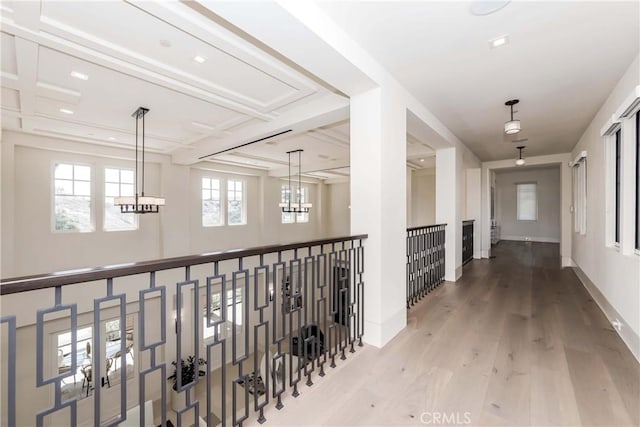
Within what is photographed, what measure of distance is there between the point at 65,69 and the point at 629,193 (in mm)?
5817

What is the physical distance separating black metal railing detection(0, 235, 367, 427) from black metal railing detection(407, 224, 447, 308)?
1160mm

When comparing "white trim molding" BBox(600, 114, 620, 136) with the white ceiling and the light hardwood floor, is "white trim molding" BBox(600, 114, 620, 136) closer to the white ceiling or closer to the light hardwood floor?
the white ceiling

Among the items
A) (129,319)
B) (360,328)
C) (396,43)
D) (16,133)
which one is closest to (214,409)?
(129,319)

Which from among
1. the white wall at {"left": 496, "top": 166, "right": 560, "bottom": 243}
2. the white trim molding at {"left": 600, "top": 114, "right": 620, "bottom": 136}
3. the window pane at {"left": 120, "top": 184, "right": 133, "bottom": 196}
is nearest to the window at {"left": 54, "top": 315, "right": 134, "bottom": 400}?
the window pane at {"left": 120, "top": 184, "right": 133, "bottom": 196}

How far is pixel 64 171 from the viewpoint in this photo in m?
5.65

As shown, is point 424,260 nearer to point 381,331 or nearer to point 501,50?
point 381,331

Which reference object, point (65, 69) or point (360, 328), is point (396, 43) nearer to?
point (360, 328)

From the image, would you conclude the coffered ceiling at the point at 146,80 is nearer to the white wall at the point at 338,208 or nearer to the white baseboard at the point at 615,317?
the white baseboard at the point at 615,317

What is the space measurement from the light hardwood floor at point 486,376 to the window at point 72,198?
622 centimetres

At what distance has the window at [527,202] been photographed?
1068cm

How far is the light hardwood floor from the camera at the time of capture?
1720 mm

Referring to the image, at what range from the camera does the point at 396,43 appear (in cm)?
235

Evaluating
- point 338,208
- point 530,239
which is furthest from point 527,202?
point 338,208

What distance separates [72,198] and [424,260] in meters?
6.97
